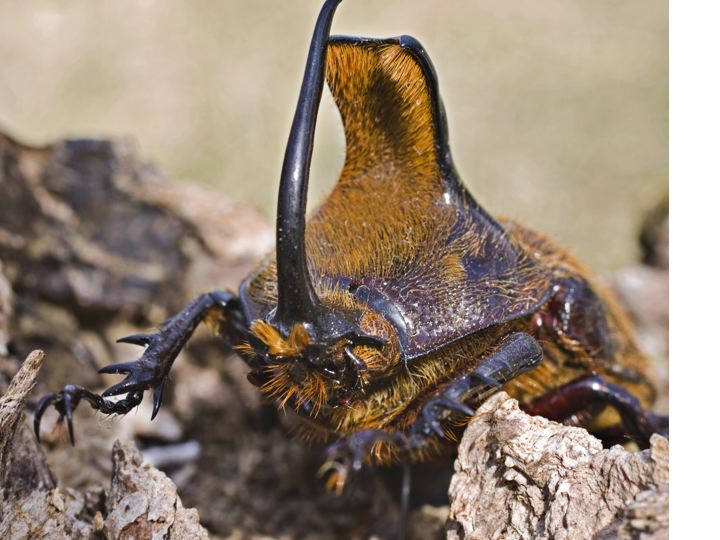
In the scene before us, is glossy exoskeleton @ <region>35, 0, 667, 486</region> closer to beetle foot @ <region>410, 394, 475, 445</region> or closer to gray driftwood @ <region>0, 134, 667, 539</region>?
beetle foot @ <region>410, 394, 475, 445</region>

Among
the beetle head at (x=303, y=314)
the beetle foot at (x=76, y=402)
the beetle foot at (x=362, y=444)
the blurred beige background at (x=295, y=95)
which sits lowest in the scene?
the beetle foot at (x=76, y=402)

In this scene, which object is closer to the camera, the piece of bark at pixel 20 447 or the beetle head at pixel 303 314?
the beetle head at pixel 303 314

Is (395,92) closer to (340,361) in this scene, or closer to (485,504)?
(340,361)

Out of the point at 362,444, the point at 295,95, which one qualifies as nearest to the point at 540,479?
the point at 362,444

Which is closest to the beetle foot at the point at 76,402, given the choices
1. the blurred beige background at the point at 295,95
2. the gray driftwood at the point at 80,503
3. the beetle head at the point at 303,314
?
the gray driftwood at the point at 80,503

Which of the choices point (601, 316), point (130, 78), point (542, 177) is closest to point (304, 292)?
point (601, 316)

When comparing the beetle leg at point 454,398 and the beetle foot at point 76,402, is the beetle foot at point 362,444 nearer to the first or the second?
the beetle leg at point 454,398
